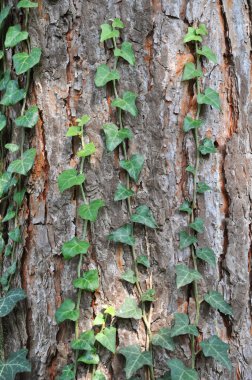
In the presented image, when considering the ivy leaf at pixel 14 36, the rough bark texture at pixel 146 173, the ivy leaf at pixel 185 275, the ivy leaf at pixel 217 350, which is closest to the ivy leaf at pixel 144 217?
the rough bark texture at pixel 146 173

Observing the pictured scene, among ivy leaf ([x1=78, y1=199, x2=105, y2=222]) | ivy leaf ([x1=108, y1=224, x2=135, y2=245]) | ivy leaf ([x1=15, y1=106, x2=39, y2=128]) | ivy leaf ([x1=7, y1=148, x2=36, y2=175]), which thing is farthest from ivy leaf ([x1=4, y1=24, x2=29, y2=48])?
ivy leaf ([x1=108, y1=224, x2=135, y2=245])

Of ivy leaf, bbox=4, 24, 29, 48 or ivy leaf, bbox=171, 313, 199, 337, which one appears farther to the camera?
ivy leaf, bbox=4, 24, 29, 48

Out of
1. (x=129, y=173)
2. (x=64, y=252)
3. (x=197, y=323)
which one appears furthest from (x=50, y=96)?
(x=197, y=323)

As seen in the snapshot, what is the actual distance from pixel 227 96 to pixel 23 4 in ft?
2.27

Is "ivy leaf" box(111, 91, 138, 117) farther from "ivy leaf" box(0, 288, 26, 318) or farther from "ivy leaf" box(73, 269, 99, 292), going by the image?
"ivy leaf" box(0, 288, 26, 318)

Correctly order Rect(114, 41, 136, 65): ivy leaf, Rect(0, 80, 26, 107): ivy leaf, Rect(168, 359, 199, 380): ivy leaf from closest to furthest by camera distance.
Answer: Rect(168, 359, 199, 380): ivy leaf < Rect(114, 41, 136, 65): ivy leaf < Rect(0, 80, 26, 107): ivy leaf

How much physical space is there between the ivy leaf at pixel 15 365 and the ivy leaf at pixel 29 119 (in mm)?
682

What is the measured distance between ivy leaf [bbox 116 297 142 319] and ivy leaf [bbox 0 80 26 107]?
0.71 metres

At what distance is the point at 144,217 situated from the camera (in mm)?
1354

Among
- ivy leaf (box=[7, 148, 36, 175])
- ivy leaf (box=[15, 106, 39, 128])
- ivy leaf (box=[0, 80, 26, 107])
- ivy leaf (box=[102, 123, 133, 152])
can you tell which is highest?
ivy leaf (box=[0, 80, 26, 107])

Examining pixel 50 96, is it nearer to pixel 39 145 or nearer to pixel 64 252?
pixel 39 145

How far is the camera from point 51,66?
1458 millimetres

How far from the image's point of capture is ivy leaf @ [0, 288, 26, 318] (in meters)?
1.43

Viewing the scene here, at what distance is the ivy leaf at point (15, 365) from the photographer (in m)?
1.38
